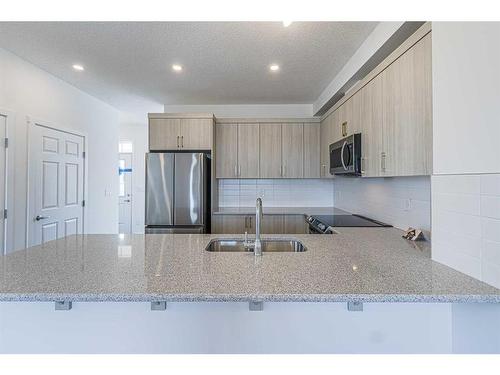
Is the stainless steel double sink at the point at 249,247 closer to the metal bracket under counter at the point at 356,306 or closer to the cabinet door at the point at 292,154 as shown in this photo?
the metal bracket under counter at the point at 356,306

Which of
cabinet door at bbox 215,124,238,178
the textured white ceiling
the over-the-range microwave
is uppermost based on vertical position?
the textured white ceiling

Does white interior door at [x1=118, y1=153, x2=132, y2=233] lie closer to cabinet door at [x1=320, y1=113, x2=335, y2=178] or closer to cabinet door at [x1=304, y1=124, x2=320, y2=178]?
cabinet door at [x1=304, y1=124, x2=320, y2=178]

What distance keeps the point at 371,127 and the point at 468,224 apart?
1.28 m

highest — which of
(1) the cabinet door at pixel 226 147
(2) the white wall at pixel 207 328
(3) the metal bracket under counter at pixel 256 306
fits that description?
(1) the cabinet door at pixel 226 147

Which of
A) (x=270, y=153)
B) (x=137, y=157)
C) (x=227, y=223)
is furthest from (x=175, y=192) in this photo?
(x=137, y=157)

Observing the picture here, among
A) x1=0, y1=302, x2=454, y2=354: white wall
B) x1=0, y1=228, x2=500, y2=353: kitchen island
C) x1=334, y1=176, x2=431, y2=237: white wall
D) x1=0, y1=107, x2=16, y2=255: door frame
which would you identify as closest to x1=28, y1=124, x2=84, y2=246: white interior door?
x1=0, y1=107, x2=16, y2=255: door frame

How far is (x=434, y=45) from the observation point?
55.9 inches

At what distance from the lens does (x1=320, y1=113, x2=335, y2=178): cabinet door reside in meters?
3.55

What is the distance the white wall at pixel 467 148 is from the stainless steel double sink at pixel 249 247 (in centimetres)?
87

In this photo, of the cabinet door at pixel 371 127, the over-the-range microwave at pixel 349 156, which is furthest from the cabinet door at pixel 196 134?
the cabinet door at pixel 371 127

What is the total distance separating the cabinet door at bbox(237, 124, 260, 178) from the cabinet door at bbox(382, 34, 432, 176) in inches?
85.4

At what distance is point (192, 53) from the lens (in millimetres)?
2701

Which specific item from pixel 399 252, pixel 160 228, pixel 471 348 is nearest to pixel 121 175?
pixel 160 228

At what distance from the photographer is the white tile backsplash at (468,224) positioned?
1.08 m
